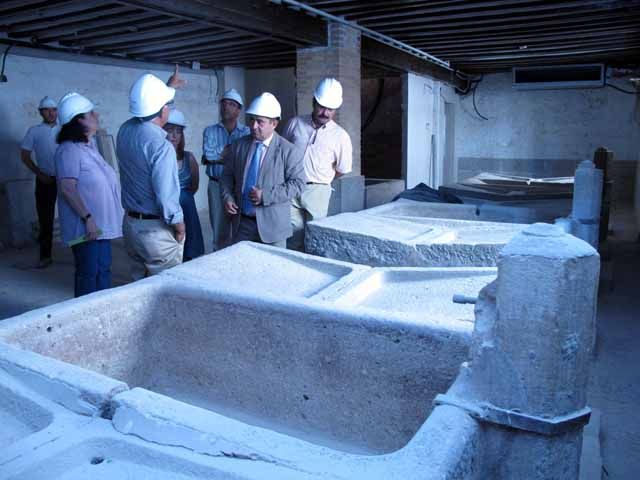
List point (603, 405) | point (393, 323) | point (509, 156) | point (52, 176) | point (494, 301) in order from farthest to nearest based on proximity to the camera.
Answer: point (509, 156) < point (52, 176) < point (603, 405) < point (393, 323) < point (494, 301)

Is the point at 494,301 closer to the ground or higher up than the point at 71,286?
higher up

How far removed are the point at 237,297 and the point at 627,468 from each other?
221cm

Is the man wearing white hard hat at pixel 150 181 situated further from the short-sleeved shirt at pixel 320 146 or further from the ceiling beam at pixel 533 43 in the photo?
the ceiling beam at pixel 533 43

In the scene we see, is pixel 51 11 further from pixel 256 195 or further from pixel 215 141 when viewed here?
pixel 256 195

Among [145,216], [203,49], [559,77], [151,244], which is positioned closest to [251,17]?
[203,49]

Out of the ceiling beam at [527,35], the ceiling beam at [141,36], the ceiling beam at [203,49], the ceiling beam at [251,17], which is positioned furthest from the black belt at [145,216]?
the ceiling beam at [527,35]

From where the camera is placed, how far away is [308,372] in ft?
7.68

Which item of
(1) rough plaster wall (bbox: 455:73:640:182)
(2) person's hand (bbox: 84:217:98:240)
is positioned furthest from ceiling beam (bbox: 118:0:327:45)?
(1) rough plaster wall (bbox: 455:73:640:182)

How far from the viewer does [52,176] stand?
6176 mm

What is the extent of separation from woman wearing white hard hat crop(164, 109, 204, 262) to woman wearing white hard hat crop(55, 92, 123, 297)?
3.17 ft

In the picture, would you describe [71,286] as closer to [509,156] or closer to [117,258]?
[117,258]

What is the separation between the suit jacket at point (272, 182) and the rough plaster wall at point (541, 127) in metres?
10.3

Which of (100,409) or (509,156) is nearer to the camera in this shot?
(100,409)

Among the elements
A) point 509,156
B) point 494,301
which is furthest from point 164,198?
point 509,156
